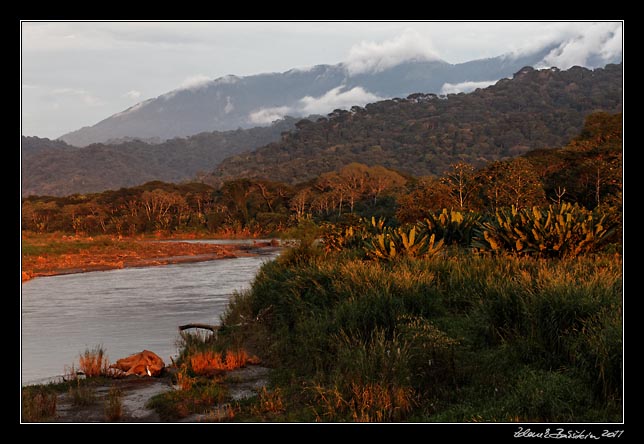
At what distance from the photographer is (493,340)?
32.9ft

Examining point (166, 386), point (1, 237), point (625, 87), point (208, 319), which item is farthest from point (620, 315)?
point (208, 319)

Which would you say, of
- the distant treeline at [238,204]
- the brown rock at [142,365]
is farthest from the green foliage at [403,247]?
the distant treeline at [238,204]

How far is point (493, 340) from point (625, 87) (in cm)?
Answer: 397

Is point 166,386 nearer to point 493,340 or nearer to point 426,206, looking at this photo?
point 493,340

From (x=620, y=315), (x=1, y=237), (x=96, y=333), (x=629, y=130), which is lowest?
(x=96, y=333)

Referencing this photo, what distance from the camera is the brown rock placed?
12.0 metres

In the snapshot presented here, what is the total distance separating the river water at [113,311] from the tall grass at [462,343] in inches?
169

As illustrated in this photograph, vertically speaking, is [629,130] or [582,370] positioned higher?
[629,130]

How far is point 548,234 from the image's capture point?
1605 cm

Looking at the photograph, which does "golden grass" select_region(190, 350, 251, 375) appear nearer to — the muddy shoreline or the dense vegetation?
Result: the dense vegetation

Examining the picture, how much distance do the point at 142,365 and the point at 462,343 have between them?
572 cm

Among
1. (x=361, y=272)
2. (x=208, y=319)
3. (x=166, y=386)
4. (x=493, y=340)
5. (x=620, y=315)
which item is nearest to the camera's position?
(x=620, y=315)

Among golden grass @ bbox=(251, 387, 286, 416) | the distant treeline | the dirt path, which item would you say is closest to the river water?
the dirt path

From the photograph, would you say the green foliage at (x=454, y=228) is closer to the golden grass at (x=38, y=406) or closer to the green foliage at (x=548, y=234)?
the green foliage at (x=548, y=234)
